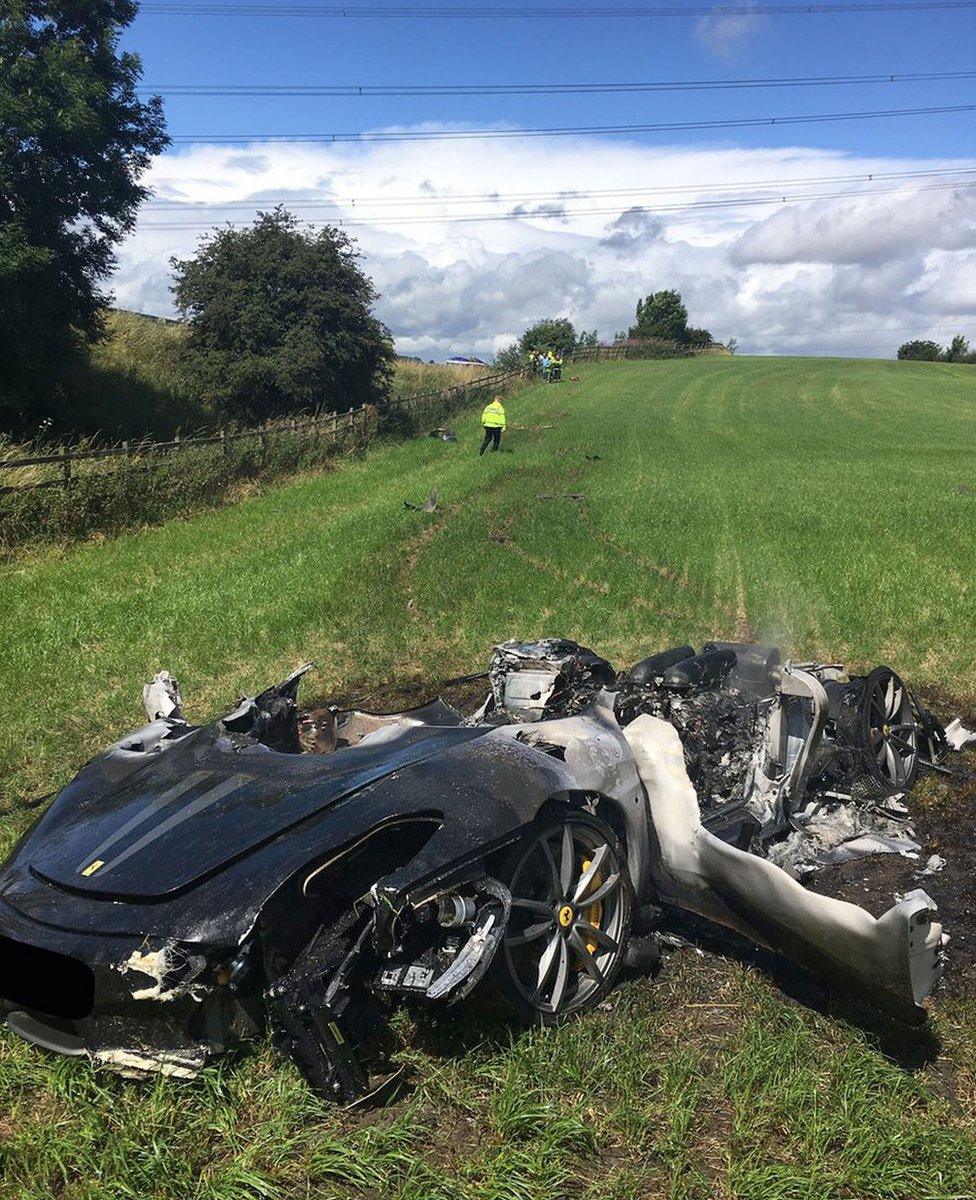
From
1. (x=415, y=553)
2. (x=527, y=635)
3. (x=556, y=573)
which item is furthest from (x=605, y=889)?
(x=415, y=553)

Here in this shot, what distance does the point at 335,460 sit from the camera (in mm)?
23547

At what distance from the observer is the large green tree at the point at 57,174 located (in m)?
21.3

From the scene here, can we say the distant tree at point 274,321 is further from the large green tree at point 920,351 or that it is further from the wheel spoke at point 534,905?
the large green tree at point 920,351

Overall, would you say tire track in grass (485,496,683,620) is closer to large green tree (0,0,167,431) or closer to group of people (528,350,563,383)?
large green tree (0,0,167,431)

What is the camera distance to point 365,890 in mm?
3240

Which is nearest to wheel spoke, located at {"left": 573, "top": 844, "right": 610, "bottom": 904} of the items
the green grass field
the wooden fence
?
the green grass field

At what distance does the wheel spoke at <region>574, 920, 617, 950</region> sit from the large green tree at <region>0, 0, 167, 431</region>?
70.5 feet

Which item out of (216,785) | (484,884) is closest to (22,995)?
(216,785)

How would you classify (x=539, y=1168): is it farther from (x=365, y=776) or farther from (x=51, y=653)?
(x=51, y=653)

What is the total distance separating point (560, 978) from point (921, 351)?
321 ft

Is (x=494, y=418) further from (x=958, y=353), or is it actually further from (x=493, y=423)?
(x=958, y=353)

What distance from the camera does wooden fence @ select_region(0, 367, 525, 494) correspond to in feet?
45.7

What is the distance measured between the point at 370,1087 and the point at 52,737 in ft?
16.0

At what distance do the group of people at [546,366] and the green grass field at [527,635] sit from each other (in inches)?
859
